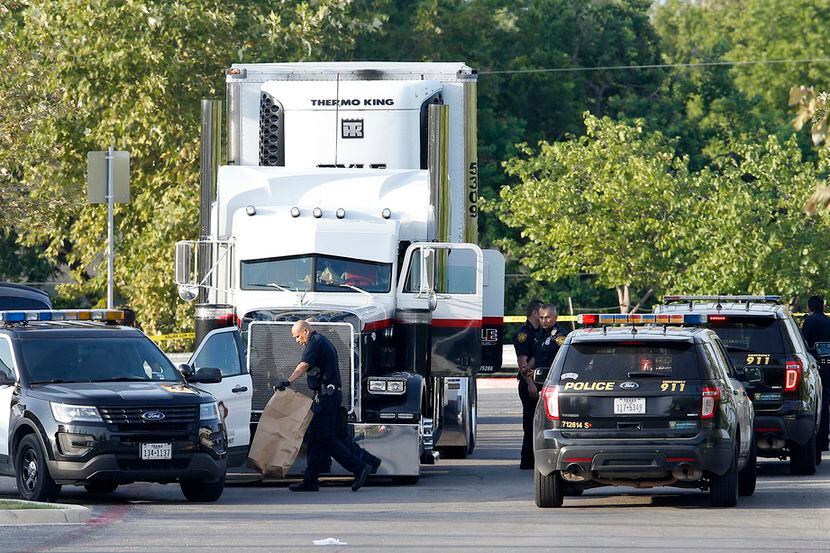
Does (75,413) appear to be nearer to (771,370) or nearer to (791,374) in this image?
(771,370)

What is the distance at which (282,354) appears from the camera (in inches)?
683

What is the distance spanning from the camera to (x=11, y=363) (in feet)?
51.9

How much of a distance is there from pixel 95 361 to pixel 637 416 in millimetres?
5153

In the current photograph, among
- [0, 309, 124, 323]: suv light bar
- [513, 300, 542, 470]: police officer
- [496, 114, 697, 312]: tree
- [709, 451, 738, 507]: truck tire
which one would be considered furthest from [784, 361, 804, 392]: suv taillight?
[496, 114, 697, 312]: tree

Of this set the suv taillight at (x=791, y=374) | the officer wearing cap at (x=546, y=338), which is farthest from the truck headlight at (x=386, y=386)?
the suv taillight at (x=791, y=374)

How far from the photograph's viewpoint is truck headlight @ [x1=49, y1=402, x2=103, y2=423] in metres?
14.9

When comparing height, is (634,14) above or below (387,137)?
above

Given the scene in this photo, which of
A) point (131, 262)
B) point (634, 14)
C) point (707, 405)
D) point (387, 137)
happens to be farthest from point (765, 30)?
point (707, 405)

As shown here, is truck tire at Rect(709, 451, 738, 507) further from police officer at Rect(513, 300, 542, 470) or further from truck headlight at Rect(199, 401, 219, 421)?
truck headlight at Rect(199, 401, 219, 421)

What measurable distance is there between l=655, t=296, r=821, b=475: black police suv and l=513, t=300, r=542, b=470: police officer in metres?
2.23

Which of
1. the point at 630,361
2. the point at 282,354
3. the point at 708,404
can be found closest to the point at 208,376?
the point at 282,354

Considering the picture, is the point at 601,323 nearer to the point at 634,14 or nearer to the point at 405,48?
the point at 405,48

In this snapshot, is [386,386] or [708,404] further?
[386,386]

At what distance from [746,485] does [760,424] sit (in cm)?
183
